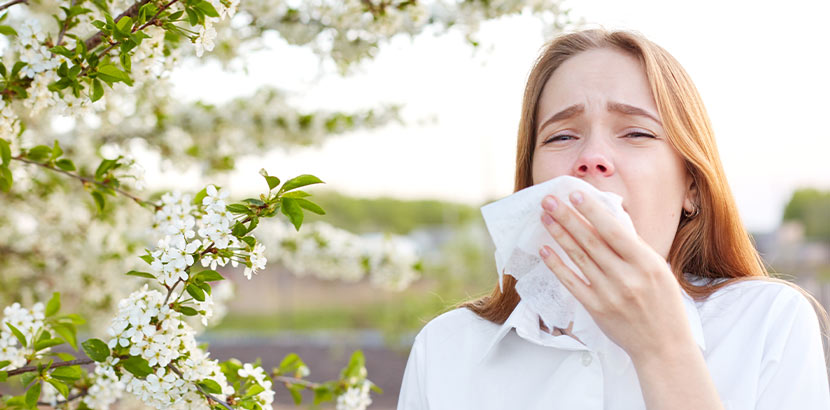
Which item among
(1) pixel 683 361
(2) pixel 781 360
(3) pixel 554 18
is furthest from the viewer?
(3) pixel 554 18

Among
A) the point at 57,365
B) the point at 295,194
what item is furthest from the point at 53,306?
the point at 295,194

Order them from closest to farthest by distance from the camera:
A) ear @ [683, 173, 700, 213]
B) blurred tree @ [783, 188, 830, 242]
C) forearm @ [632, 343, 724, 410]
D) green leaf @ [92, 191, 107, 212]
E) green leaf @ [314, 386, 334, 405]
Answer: forearm @ [632, 343, 724, 410] < ear @ [683, 173, 700, 213] < green leaf @ [92, 191, 107, 212] < green leaf @ [314, 386, 334, 405] < blurred tree @ [783, 188, 830, 242]

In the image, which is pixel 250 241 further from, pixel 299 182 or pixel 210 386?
pixel 210 386

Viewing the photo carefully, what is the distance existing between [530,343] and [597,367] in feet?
0.48

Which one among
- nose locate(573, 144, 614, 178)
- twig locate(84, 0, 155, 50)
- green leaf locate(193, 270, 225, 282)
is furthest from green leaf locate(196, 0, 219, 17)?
nose locate(573, 144, 614, 178)

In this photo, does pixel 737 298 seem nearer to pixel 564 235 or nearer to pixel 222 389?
pixel 564 235

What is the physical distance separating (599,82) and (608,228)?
371mm

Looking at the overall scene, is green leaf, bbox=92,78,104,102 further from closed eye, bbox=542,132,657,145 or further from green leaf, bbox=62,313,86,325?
closed eye, bbox=542,132,657,145

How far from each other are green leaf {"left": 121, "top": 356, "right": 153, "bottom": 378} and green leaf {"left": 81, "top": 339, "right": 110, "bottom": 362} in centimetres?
5

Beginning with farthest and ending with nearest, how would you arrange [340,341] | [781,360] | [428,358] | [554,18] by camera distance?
1. [340,341]
2. [554,18]
3. [428,358]
4. [781,360]

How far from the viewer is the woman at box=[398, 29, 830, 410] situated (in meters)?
1.03

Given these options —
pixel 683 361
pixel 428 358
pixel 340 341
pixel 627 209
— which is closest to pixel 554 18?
pixel 627 209

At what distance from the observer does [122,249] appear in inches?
119

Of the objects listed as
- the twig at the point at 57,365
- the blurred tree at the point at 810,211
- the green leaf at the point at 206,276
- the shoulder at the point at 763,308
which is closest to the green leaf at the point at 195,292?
the green leaf at the point at 206,276
